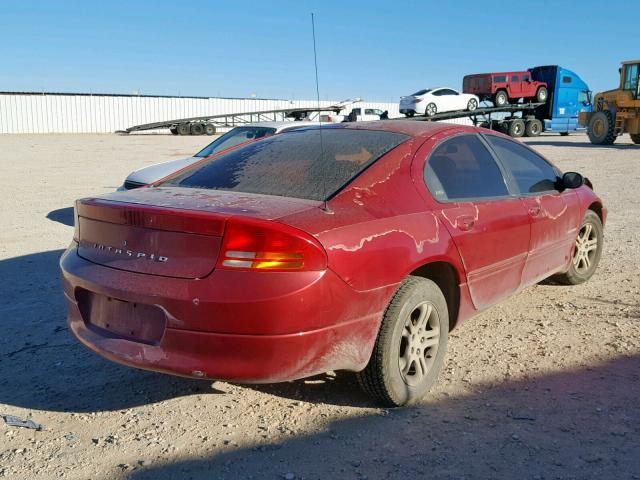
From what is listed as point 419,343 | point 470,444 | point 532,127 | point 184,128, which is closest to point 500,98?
point 532,127

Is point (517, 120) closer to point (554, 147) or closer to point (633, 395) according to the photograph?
point (554, 147)

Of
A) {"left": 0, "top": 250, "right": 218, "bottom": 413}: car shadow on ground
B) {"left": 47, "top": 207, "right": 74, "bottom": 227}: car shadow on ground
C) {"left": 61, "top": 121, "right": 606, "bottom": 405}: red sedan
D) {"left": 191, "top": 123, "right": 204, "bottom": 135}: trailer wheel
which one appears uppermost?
{"left": 191, "top": 123, "right": 204, "bottom": 135}: trailer wheel

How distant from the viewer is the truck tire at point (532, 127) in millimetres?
33062

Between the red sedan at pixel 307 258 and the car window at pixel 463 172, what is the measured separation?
0.01m

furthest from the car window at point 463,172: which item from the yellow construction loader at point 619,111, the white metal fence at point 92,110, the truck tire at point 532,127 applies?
the white metal fence at point 92,110

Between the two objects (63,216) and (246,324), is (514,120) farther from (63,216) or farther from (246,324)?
(246,324)

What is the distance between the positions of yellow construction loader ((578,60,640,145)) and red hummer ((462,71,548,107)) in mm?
6259

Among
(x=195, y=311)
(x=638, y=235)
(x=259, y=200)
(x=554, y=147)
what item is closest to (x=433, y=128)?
(x=259, y=200)

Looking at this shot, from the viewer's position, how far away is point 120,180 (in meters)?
14.7

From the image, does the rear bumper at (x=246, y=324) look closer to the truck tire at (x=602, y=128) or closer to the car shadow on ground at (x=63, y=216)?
the car shadow on ground at (x=63, y=216)

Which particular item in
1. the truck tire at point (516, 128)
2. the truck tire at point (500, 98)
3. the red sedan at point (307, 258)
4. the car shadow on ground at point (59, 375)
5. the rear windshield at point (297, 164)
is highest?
the truck tire at point (500, 98)

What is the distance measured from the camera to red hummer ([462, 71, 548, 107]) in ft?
105

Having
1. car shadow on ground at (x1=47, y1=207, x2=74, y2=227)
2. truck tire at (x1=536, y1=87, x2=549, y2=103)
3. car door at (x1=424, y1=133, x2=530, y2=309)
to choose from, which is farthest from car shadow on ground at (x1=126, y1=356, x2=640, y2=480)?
truck tire at (x1=536, y1=87, x2=549, y2=103)

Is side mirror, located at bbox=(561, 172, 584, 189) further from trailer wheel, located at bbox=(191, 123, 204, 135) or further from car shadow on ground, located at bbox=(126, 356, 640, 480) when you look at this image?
trailer wheel, located at bbox=(191, 123, 204, 135)
